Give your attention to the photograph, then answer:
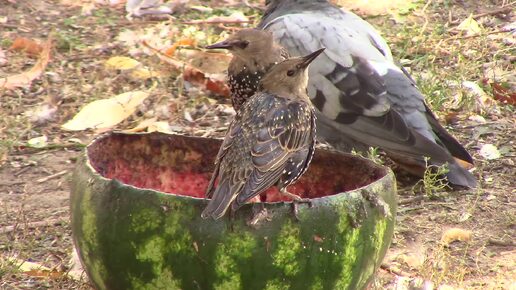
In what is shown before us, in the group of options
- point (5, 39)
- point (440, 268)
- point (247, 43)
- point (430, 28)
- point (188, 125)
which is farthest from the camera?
point (430, 28)

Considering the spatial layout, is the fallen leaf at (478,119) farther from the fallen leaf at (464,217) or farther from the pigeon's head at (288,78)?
the pigeon's head at (288,78)

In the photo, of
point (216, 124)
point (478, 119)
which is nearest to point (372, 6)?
point (478, 119)

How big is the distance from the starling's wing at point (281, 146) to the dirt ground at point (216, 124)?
808mm

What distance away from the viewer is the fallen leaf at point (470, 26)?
794 centimetres

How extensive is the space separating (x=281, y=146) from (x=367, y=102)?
2.02 meters

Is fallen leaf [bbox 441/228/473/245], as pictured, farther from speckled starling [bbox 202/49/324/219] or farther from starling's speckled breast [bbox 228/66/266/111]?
speckled starling [bbox 202/49/324/219]

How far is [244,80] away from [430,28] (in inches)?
129

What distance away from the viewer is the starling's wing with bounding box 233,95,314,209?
11.8 ft

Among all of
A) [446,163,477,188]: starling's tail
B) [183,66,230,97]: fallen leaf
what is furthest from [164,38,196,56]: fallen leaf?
[446,163,477,188]: starling's tail

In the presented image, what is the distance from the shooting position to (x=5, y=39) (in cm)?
750

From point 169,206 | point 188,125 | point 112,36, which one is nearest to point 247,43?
point 188,125

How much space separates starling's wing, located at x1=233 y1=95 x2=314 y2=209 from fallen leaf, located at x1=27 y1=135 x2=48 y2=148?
2509 millimetres

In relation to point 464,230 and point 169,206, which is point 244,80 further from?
point 169,206

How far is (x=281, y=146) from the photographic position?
12.2 feet
